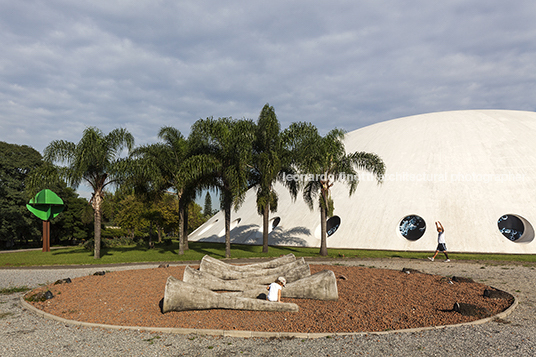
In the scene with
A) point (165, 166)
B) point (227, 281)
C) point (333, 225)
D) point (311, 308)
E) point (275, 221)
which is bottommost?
point (311, 308)

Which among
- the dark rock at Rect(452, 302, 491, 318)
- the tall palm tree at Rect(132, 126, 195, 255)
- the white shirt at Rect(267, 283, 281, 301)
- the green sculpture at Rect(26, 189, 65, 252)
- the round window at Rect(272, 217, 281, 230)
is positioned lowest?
the dark rock at Rect(452, 302, 491, 318)

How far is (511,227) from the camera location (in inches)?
909

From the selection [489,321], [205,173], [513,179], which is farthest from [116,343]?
[513,179]

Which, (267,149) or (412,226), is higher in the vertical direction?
(267,149)

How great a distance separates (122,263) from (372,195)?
63.4 ft

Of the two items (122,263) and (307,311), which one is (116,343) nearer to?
(307,311)

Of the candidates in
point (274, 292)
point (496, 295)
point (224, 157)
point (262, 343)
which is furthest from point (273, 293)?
point (224, 157)

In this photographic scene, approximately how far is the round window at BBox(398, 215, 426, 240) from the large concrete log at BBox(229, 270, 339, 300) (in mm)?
17251

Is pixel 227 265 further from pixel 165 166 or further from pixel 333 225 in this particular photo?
pixel 333 225

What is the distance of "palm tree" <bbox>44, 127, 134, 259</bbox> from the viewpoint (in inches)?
714

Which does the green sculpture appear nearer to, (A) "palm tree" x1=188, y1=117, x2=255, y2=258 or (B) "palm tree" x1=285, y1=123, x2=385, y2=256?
(A) "palm tree" x1=188, y1=117, x2=255, y2=258

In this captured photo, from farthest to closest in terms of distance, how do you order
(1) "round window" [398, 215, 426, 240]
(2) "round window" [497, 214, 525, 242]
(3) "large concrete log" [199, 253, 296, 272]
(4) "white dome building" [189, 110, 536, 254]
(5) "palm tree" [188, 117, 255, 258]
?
1. (1) "round window" [398, 215, 426, 240]
2. (2) "round window" [497, 214, 525, 242]
3. (4) "white dome building" [189, 110, 536, 254]
4. (5) "palm tree" [188, 117, 255, 258]
5. (3) "large concrete log" [199, 253, 296, 272]

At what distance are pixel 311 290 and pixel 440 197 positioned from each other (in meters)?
19.4

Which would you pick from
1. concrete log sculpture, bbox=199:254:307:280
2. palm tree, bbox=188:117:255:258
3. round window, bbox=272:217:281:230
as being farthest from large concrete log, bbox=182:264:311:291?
round window, bbox=272:217:281:230
